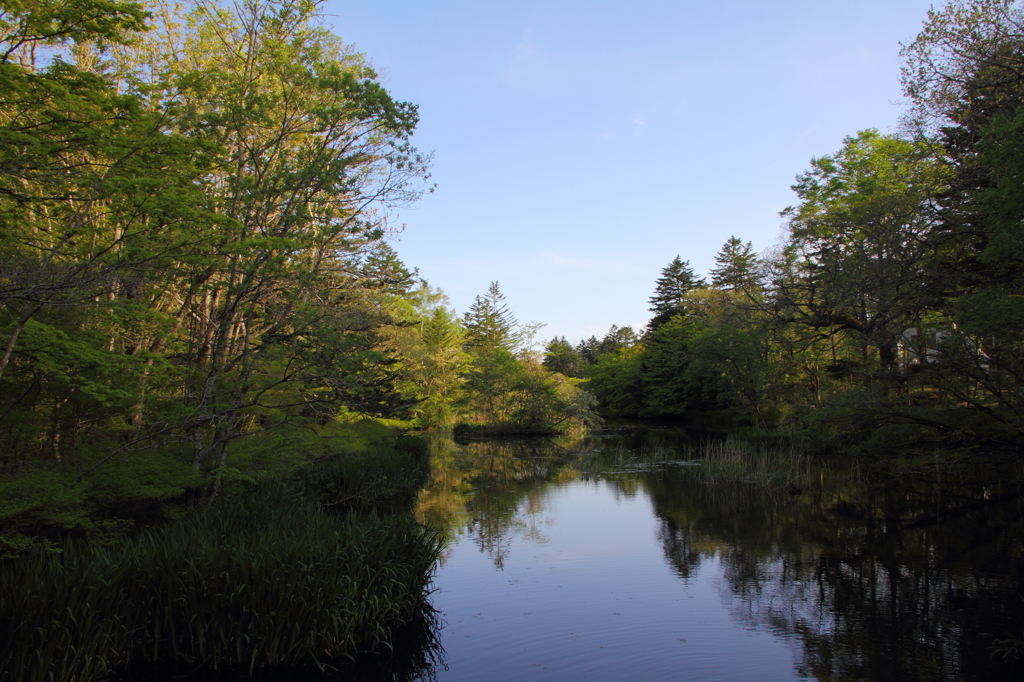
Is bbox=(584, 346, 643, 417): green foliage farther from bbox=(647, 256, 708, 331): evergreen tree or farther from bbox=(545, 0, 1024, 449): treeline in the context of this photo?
bbox=(545, 0, 1024, 449): treeline

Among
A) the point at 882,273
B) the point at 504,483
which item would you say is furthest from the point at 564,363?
the point at 882,273

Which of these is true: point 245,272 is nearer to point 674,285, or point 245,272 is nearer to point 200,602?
point 200,602

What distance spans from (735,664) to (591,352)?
69.7 meters

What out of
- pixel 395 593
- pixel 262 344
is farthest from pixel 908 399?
pixel 262 344

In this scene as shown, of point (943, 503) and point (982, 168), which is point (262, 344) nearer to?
point (982, 168)

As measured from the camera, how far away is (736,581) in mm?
8727

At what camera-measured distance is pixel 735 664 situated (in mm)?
6062

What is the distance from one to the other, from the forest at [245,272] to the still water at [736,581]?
1350 millimetres

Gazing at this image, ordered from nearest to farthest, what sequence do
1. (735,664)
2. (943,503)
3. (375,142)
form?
1. (735,664)
2. (375,142)
3. (943,503)

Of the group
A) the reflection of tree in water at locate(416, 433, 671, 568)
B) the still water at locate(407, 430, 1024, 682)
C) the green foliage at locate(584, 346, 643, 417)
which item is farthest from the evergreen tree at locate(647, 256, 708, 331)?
the still water at locate(407, 430, 1024, 682)

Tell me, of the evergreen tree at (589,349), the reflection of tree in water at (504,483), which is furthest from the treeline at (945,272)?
the evergreen tree at (589,349)

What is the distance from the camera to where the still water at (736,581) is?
6125 millimetres

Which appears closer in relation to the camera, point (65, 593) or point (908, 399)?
point (65, 593)

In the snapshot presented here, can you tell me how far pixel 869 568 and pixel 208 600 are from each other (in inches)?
346
